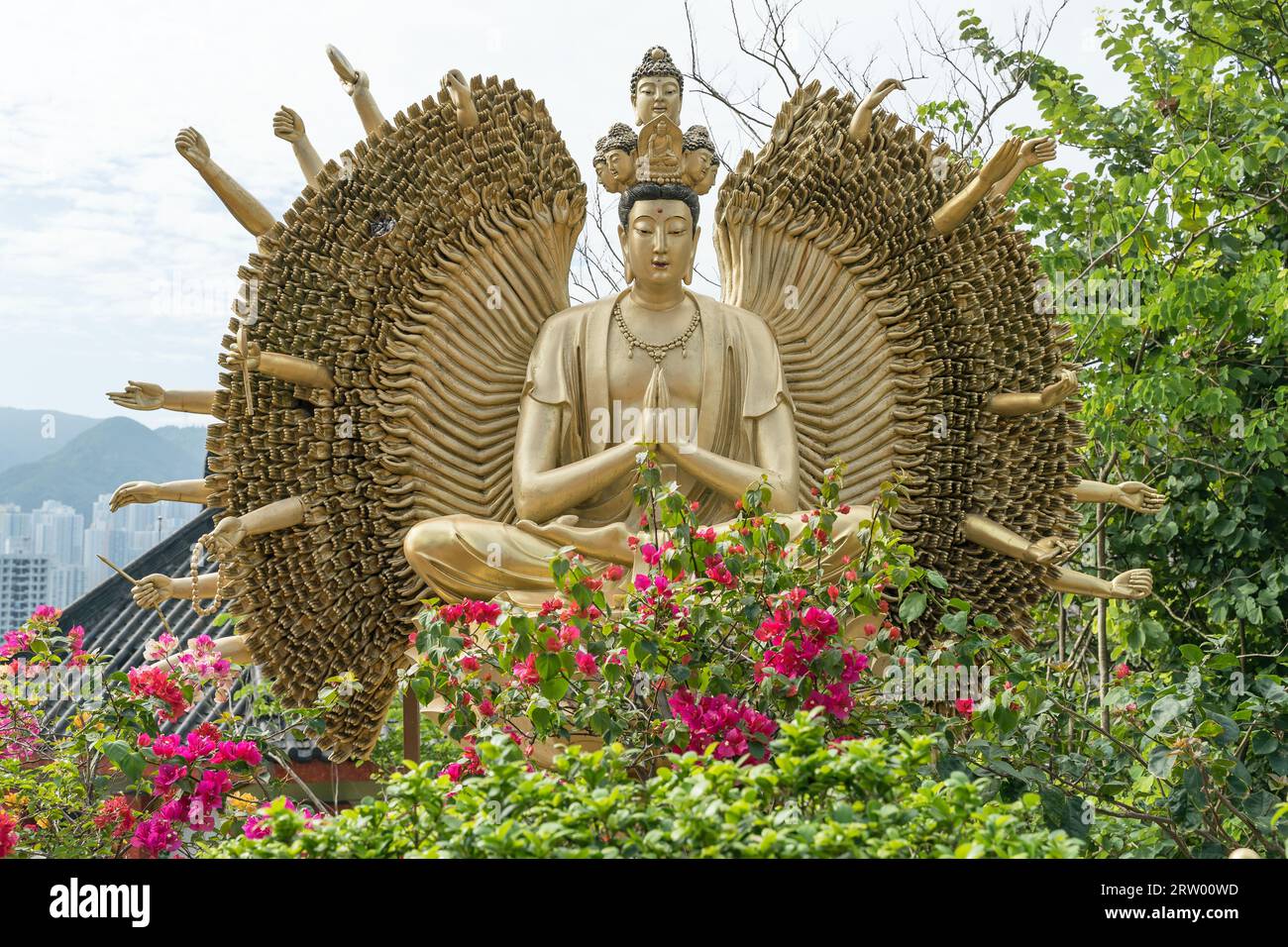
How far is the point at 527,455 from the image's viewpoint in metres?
5.26

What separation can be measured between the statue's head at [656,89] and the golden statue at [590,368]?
13 mm

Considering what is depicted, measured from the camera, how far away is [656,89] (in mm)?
5391

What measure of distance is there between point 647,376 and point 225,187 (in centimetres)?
168

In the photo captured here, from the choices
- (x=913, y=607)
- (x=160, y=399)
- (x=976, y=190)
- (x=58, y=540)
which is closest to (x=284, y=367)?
(x=160, y=399)

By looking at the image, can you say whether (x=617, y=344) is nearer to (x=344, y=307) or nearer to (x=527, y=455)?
(x=527, y=455)

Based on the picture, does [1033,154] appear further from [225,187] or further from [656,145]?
[225,187]

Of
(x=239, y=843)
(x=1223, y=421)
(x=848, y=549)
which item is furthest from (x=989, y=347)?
(x=239, y=843)

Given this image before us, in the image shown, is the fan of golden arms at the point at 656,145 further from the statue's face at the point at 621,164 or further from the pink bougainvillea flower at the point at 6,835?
the pink bougainvillea flower at the point at 6,835

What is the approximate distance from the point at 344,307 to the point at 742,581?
201 centimetres

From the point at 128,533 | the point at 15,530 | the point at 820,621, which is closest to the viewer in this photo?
the point at 820,621

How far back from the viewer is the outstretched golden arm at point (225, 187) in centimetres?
508

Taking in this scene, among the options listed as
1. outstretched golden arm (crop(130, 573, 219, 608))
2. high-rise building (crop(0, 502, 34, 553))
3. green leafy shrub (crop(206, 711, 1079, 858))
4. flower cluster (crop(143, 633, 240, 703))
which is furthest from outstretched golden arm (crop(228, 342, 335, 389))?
high-rise building (crop(0, 502, 34, 553))

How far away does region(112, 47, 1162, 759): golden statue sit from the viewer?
5.16m
